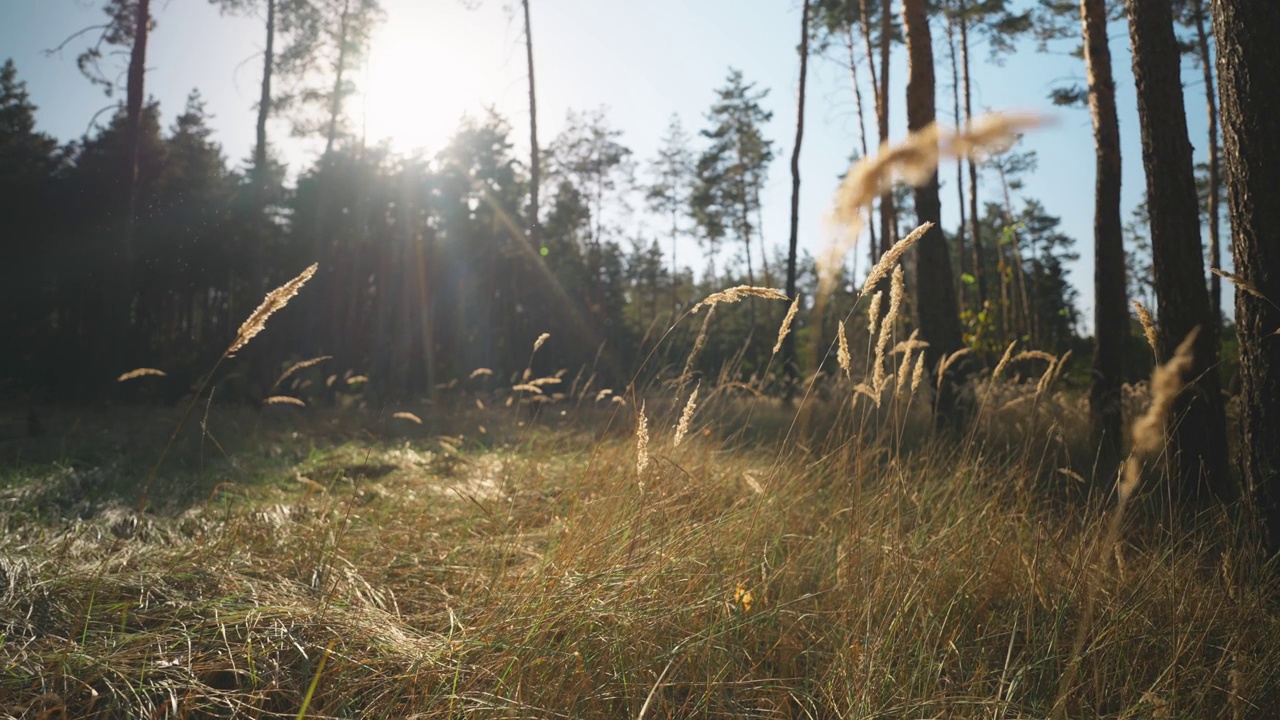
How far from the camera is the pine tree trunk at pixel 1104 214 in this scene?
6.09 meters

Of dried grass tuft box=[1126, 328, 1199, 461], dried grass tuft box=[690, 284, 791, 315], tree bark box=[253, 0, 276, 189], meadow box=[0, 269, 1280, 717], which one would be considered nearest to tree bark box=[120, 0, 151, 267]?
tree bark box=[253, 0, 276, 189]

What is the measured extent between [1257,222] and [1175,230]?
4.92 ft

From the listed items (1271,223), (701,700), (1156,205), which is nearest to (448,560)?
(701,700)

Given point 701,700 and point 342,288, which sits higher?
point 342,288

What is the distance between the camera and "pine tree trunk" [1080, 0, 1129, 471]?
609 cm

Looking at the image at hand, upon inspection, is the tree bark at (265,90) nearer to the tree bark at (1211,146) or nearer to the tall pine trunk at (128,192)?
the tall pine trunk at (128,192)

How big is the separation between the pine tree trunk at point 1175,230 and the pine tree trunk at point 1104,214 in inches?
90.8

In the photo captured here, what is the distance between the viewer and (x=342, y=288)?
1920 cm

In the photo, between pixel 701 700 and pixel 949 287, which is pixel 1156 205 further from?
pixel 701 700

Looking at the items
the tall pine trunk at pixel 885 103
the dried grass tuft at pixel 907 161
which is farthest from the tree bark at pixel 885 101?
the dried grass tuft at pixel 907 161

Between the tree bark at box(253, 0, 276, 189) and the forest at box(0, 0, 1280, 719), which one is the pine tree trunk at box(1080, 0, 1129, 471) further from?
the tree bark at box(253, 0, 276, 189)

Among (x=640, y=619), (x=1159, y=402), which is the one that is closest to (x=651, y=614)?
(x=640, y=619)

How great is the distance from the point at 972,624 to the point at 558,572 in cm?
129

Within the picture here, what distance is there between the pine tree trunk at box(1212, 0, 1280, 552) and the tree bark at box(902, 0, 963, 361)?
4.31 m
